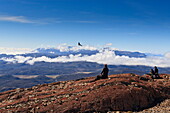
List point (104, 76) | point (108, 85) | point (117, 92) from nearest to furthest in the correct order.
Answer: point (117, 92) → point (108, 85) → point (104, 76)

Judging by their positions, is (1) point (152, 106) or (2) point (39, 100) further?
(2) point (39, 100)

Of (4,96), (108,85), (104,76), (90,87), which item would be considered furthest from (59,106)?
(4,96)

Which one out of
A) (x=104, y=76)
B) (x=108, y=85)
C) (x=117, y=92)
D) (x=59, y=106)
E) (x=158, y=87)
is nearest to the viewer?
(x=59, y=106)

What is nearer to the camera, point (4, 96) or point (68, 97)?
point (68, 97)

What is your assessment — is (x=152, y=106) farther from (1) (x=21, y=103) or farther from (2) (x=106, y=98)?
(1) (x=21, y=103)

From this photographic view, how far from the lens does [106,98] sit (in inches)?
1508

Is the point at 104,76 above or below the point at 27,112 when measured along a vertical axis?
above

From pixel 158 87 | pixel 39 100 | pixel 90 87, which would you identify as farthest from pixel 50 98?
pixel 158 87

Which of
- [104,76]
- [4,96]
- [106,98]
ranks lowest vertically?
[4,96]

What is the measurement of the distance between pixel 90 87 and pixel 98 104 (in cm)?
698

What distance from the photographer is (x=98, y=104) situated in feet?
121

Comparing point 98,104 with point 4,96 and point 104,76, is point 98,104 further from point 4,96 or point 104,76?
point 4,96

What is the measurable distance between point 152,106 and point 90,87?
14.3 metres

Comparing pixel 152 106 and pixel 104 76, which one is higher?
pixel 104 76
